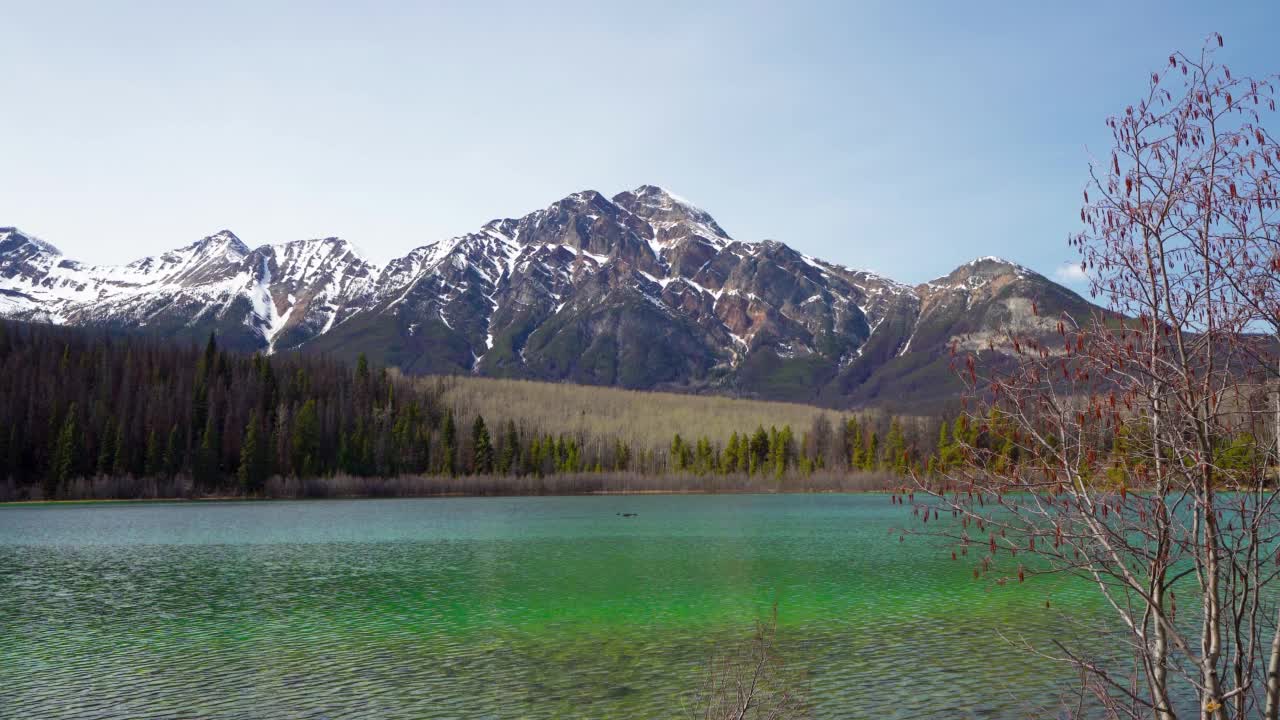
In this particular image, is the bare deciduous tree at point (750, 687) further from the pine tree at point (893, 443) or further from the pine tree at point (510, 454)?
the pine tree at point (510, 454)

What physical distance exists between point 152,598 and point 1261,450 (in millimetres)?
42783

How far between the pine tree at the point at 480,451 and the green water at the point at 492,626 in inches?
4718

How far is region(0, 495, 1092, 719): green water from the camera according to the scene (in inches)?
897

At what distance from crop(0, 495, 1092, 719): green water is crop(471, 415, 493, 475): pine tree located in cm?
11985

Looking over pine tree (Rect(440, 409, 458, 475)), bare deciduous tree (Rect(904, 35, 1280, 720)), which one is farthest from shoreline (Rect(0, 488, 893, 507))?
bare deciduous tree (Rect(904, 35, 1280, 720))

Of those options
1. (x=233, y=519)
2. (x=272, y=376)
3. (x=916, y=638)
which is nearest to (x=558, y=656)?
(x=916, y=638)

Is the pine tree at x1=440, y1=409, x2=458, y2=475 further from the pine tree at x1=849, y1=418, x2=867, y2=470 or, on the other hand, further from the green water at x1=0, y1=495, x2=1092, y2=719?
the green water at x1=0, y1=495, x2=1092, y2=719

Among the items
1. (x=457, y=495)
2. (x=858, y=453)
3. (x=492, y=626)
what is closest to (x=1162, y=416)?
(x=492, y=626)

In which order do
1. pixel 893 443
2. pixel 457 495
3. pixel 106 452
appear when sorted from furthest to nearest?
pixel 893 443 < pixel 457 495 < pixel 106 452

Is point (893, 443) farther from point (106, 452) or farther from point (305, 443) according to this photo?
point (106, 452)

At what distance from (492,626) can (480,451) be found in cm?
15843

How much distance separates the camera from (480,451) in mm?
188750

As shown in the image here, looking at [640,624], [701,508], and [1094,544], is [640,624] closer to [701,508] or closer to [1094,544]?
[1094,544]

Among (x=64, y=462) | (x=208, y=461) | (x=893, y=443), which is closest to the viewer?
(x=64, y=462)
